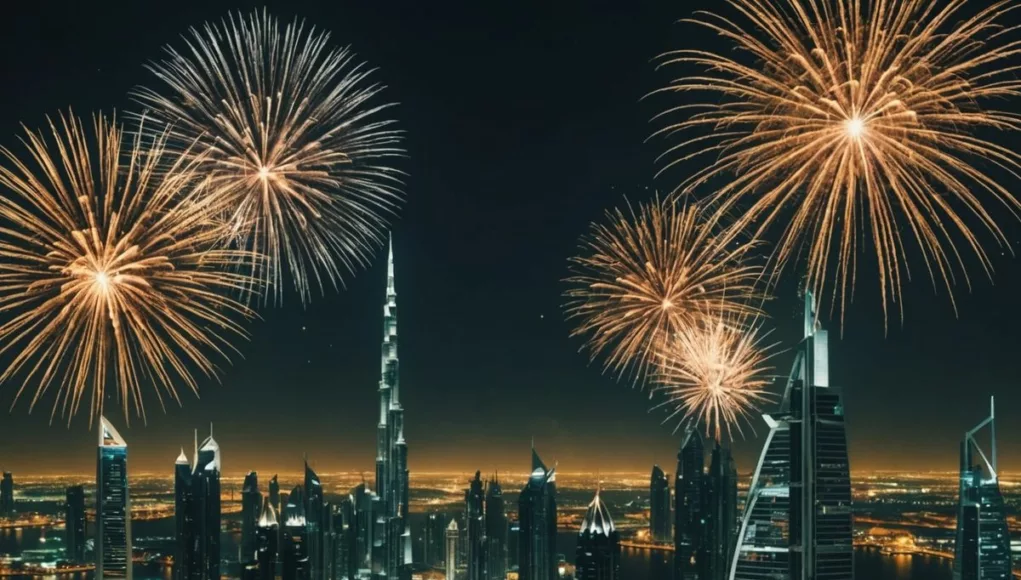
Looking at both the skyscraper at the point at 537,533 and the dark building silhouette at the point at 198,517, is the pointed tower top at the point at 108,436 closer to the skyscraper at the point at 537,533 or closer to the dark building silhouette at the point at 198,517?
the dark building silhouette at the point at 198,517

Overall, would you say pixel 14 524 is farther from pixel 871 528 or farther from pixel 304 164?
pixel 304 164

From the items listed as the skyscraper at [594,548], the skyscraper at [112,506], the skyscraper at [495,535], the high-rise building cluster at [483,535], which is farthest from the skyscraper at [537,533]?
the skyscraper at [112,506]

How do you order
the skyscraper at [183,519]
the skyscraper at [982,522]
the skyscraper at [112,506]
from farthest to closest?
1. the skyscraper at [183,519]
2. the skyscraper at [982,522]
3. the skyscraper at [112,506]

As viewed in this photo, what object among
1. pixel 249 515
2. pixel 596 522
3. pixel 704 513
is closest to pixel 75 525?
pixel 249 515

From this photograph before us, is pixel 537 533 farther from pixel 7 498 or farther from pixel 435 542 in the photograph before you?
pixel 7 498

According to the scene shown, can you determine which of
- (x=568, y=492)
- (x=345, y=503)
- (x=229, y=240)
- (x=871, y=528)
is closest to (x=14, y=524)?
(x=345, y=503)

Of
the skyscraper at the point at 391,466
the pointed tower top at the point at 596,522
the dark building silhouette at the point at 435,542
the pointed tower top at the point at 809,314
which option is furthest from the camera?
the dark building silhouette at the point at 435,542
